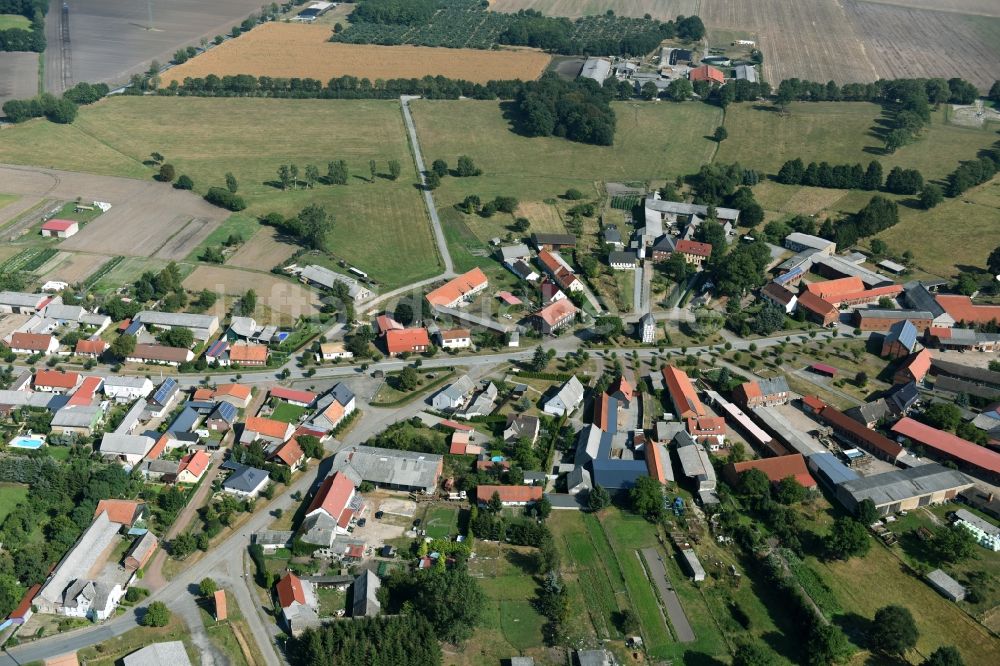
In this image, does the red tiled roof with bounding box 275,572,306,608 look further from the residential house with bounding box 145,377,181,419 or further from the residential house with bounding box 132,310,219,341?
the residential house with bounding box 132,310,219,341

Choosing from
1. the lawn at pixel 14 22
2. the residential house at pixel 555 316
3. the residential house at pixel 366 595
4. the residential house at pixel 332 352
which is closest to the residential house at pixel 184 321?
the residential house at pixel 332 352

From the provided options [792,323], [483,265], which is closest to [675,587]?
[792,323]

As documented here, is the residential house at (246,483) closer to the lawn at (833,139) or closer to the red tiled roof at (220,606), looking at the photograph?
the red tiled roof at (220,606)

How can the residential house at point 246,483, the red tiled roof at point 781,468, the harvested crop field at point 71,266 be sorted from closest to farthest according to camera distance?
the residential house at point 246,483 < the red tiled roof at point 781,468 < the harvested crop field at point 71,266

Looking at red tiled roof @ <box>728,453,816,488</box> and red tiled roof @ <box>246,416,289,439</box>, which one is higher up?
red tiled roof @ <box>728,453,816,488</box>

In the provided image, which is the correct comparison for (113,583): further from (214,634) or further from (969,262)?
(969,262)

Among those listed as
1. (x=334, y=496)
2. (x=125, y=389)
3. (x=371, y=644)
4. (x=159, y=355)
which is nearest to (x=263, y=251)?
(x=159, y=355)

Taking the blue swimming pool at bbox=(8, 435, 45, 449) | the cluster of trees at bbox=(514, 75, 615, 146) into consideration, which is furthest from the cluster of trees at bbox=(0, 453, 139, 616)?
the cluster of trees at bbox=(514, 75, 615, 146)
